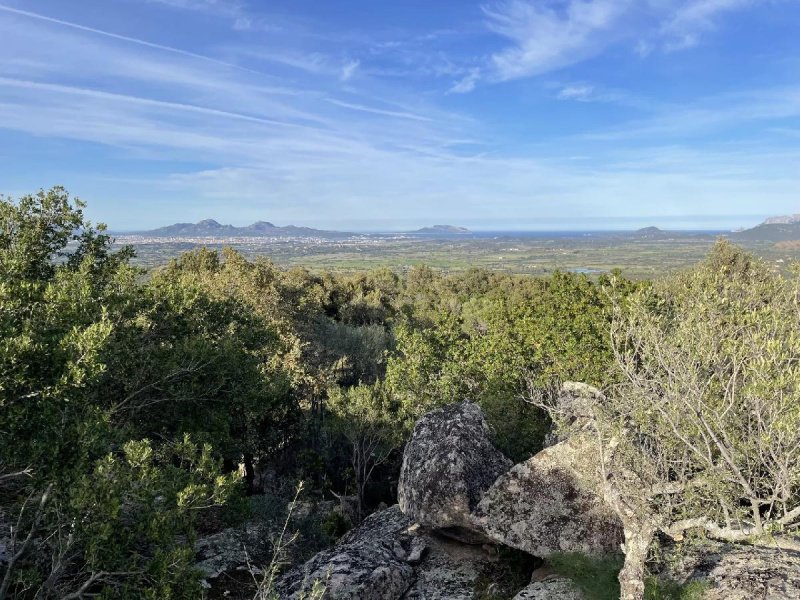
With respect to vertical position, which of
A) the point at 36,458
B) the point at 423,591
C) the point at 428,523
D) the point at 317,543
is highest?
the point at 36,458

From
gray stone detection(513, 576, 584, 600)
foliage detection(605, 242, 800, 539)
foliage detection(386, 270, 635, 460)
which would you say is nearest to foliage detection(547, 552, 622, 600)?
gray stone detection(513, 576, 584, 600)

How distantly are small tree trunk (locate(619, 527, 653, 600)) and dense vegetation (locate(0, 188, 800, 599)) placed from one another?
1.00m

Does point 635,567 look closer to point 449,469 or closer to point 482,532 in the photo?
point 482,532

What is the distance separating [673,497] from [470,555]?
26.0 ft

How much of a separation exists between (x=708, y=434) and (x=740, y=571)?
129 inches

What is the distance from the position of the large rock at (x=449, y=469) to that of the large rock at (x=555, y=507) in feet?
3.93

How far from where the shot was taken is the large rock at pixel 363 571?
47.9ft

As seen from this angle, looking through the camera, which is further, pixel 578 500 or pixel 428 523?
pixel 428 523

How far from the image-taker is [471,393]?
26719mm

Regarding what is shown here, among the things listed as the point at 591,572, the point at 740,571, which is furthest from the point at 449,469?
the point at 740,571

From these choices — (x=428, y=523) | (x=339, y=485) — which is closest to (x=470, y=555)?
(x=428, y=523)

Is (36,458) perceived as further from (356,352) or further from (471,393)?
(356,352)

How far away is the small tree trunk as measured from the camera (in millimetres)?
11094

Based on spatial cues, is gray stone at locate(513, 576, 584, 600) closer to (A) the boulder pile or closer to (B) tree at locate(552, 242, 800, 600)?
(A) the boulder pile
